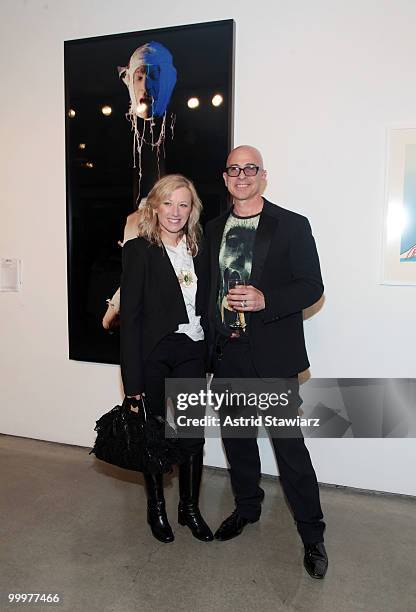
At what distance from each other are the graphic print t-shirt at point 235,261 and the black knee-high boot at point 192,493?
66 cm

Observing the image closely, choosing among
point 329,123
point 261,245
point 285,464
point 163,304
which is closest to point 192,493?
point 285,464

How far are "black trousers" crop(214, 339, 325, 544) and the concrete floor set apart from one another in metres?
0.21

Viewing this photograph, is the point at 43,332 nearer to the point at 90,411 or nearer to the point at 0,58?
the point at 90,411

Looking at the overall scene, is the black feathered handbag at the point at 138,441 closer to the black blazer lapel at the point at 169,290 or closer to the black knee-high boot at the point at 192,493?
the black knee-high boot at the point at 192,493

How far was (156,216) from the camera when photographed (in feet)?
7.55

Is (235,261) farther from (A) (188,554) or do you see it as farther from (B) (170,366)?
(A) (188,554)

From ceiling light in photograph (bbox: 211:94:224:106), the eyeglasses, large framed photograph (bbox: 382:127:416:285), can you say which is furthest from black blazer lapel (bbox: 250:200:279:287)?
ceiling light in photograph (bbox: 211:94:224:106)

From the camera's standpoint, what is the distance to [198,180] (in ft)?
9.78

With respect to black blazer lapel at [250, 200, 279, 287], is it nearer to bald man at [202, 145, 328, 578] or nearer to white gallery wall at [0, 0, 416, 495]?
bald man at [202, 145, 328, 578]

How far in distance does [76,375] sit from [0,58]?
7.07 ft

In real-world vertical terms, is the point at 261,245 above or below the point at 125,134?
below

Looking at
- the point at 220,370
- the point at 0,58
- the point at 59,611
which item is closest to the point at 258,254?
the point at 220,370

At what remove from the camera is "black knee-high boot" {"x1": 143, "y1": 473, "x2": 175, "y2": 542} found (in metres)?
2.36

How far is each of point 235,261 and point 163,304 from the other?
0.37 metres
